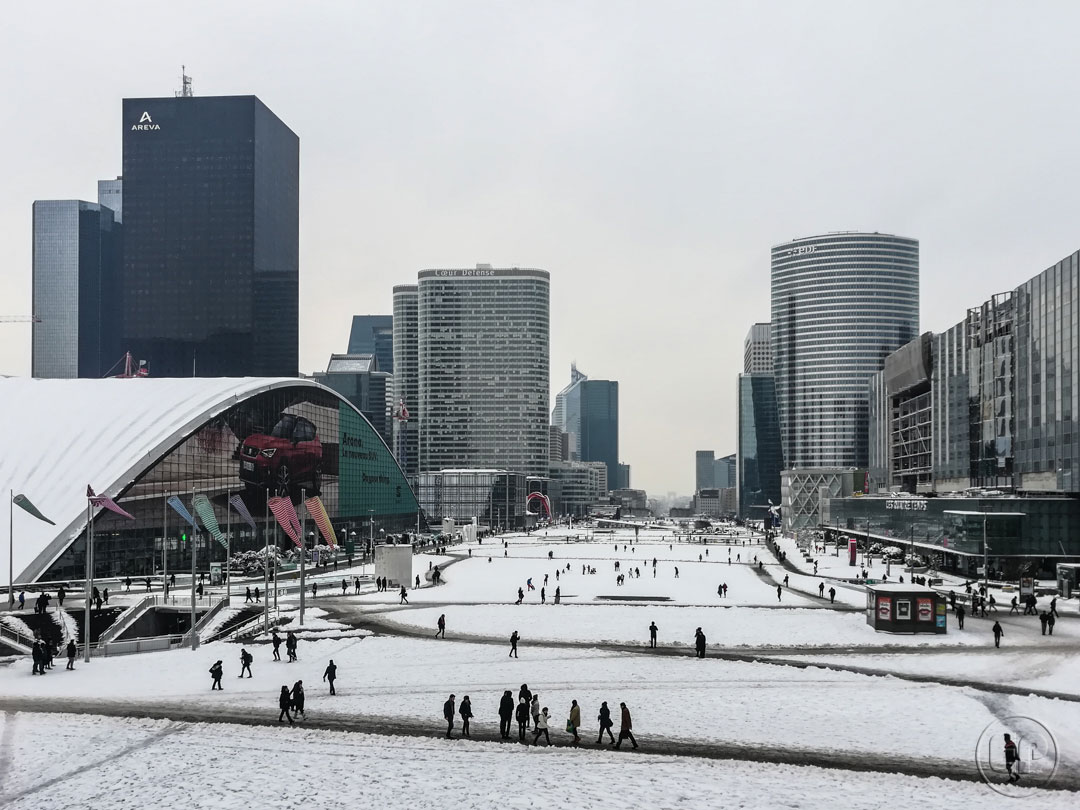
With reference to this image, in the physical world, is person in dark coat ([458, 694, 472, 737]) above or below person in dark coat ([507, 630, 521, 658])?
above

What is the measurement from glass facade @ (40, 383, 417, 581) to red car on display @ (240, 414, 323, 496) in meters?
0.12

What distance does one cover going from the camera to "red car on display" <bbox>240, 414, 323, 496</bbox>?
9944 cm

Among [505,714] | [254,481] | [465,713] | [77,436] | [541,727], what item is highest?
[77,436]

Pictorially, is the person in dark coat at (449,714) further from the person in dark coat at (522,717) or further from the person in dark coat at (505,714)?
Answer: the person in dark coat at (522,717)

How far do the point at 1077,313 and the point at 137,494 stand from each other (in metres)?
85.9

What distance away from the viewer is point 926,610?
49.2 metres

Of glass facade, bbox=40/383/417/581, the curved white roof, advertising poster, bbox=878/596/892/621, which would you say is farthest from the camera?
glass facade, bbox=40/383/417/581

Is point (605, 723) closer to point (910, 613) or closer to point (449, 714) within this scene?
point (449, 714)

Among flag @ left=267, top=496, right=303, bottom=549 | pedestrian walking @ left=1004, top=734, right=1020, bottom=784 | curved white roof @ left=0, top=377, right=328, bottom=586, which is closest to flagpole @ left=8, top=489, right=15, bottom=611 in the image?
curved white roof @ left=0, top=377, right=328, bottom=586

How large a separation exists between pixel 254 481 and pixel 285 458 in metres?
7.48

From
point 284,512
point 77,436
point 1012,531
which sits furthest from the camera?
point 77,436

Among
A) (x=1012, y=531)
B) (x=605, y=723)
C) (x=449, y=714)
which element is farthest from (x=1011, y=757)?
(x=1012, y=531)

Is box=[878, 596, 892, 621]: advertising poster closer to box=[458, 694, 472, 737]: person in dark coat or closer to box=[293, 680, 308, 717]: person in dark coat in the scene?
box=[458, 694, 472, 737]: person in dark coat

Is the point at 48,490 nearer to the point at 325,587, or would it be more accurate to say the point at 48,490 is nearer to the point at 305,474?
the point at 325,587
